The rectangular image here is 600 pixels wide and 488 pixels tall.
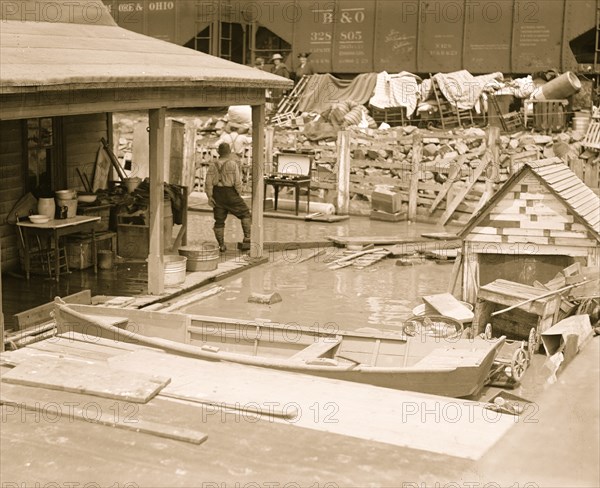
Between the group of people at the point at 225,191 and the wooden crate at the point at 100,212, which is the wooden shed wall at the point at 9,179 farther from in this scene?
the group of people at the point at 225,191

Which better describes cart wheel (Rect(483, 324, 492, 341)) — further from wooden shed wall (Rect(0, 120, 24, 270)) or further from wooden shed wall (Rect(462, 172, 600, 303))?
wooden shed wall (Rect(0, 120, 24, 270))

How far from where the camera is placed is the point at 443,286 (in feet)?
49.4

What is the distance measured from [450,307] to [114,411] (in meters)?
5.92

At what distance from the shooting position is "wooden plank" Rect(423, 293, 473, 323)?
12.0 meters

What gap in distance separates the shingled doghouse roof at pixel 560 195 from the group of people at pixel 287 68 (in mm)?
19778

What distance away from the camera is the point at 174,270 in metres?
14.0

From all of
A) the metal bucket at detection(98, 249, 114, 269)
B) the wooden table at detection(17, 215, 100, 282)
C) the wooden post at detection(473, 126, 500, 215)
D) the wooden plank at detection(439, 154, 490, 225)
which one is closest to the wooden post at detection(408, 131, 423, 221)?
the wooden plank at detection(439, 154, 490, 225)

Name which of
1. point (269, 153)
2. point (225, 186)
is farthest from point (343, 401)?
point (269, 153)

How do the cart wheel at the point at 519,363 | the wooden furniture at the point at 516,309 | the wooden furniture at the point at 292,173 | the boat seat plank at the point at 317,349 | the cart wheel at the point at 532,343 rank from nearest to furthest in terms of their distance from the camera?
1. the boat seat plank at the point at 317,349
2. the cart wheel at the point at 519,363
3. the cart wheel at the point at 532,343
4. the wooden furniture at the point at 516,309
5. the wooden furniture at the point at 292,173

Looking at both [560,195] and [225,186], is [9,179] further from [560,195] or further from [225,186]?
[560,195]

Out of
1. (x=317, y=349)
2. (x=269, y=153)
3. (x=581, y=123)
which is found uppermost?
(x=581, y=123)

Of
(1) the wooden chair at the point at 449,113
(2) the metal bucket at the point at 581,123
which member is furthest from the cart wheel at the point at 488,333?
(1) the wooden chair at the point at 449,113

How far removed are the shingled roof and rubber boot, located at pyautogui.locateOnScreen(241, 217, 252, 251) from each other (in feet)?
8.69

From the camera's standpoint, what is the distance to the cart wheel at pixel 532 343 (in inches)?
423
